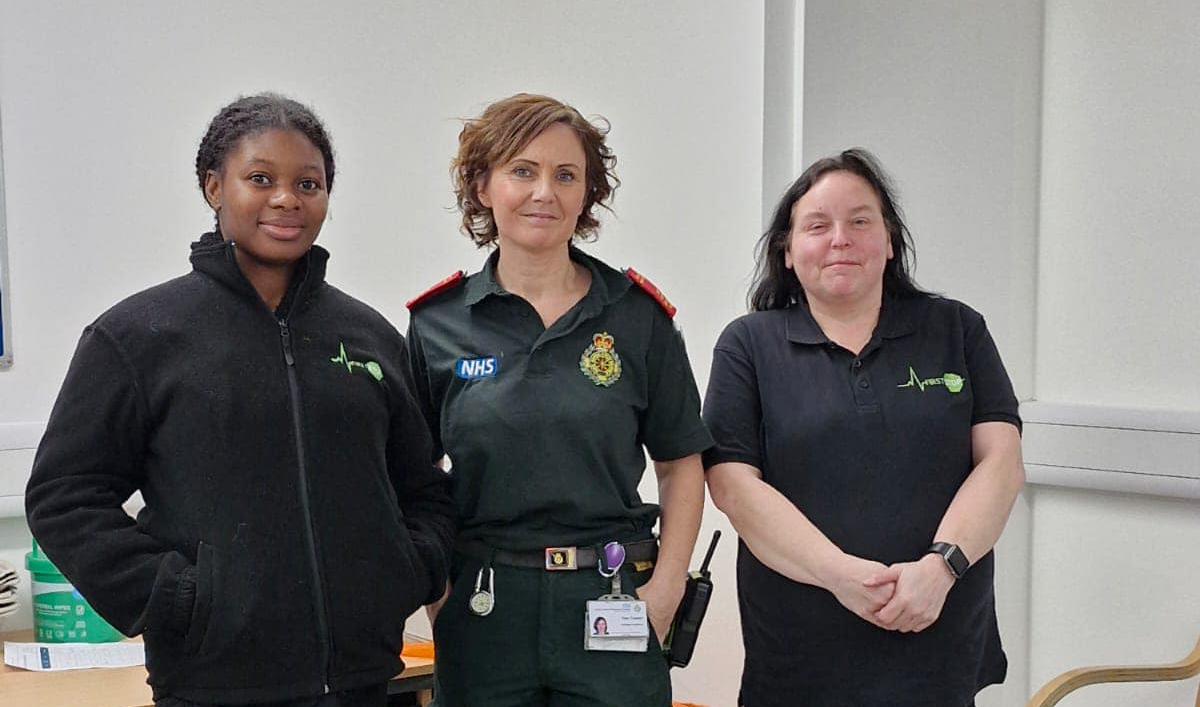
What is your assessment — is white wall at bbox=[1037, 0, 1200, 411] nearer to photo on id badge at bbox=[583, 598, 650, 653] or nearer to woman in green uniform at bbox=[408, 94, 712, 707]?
woman in green uniform at bbox=[408, 94, 712, 707]

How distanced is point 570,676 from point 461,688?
0.17m

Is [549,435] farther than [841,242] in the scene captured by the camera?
No

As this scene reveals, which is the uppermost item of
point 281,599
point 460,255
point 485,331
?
point 460,255

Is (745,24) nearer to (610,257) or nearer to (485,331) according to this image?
(610,257)

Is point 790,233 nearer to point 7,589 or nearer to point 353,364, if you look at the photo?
point 353,364

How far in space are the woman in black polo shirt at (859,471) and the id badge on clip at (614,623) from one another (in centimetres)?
32

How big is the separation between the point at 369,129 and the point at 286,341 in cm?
158

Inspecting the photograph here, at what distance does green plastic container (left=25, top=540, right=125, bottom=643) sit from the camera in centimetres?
257

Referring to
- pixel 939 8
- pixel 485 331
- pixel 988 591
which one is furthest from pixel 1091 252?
pixel 485 331

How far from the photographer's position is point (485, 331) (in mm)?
1931

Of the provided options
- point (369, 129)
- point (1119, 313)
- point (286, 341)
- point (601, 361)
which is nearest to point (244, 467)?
point (286, 341)

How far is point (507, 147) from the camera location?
6.20ft

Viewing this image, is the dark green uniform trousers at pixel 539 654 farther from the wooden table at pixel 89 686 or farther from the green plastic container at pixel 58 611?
the green plastic container at pixel 58 611

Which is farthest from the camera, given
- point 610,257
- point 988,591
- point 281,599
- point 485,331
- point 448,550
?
point 610,257
